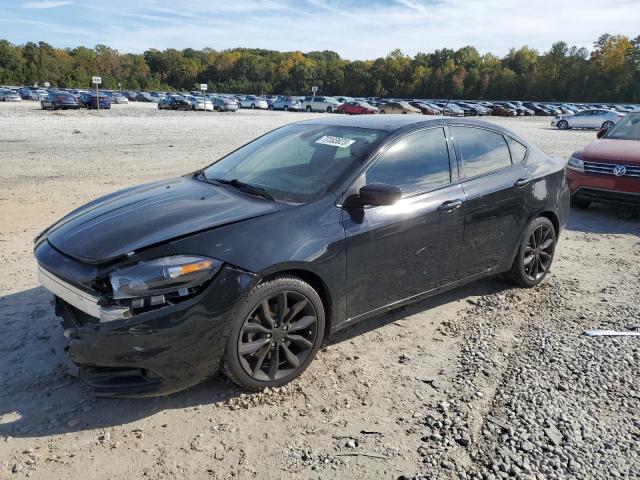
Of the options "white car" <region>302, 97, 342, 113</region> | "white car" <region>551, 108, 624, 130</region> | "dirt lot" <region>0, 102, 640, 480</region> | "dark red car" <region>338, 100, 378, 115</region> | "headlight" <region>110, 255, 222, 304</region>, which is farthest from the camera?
"white car" <region>302, 97, 342, 113</region>

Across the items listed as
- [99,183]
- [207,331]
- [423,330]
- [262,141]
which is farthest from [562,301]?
[99,183]

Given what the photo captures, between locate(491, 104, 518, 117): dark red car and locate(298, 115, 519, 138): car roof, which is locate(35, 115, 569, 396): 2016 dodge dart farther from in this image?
locate(491, 104, 518, 117): dark red car

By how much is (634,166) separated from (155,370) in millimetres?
7654

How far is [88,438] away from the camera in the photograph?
2.78 meters

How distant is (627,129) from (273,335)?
28.5ft

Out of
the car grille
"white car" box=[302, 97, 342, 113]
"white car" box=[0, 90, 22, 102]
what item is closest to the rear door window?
the car grille

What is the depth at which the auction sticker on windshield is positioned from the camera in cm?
395

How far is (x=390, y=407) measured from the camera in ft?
10.3

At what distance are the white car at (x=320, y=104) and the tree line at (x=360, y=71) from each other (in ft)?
178

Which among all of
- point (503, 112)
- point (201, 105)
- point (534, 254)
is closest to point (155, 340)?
point (534, 254)

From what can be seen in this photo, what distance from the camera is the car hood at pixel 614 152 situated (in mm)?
7879

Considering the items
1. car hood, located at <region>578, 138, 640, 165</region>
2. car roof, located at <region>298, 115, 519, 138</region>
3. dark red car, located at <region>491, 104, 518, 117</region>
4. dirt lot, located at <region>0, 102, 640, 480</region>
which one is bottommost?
dirt lot, located at <region>0, 102, 640, 480</region>

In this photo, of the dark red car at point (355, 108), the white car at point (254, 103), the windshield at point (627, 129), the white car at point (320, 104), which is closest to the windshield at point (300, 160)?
the windshield at point (627, 129)

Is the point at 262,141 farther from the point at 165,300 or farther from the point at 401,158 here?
the point at 165,300
